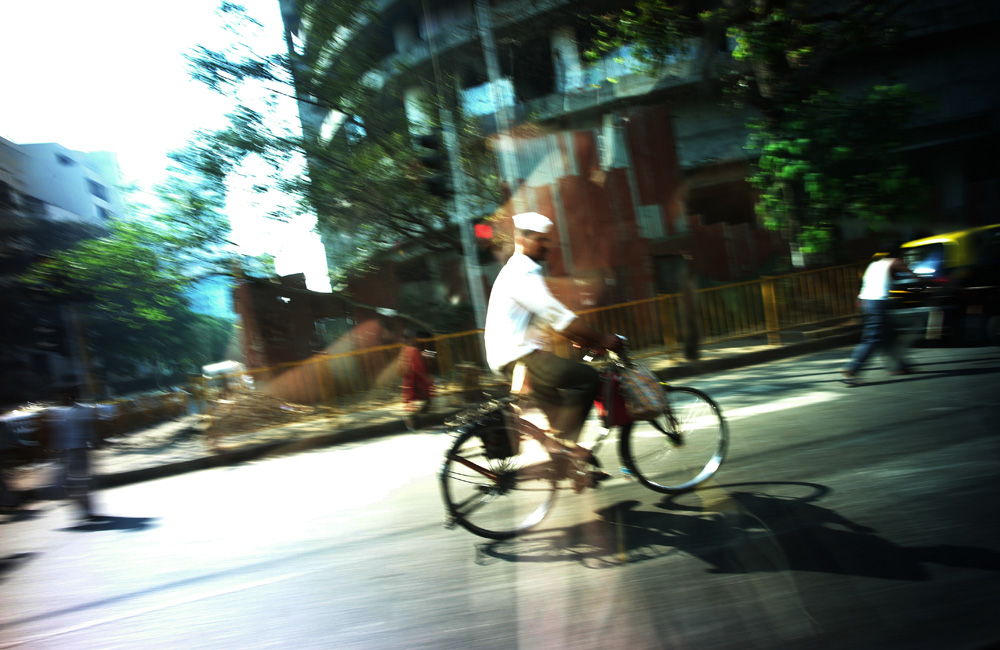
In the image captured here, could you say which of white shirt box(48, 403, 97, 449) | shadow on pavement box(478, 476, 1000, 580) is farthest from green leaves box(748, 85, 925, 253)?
white shirt box(48, 403, 97, 449)

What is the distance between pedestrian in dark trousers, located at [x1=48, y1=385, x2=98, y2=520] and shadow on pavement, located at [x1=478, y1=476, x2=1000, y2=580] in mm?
4933

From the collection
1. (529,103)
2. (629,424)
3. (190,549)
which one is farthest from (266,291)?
(629,424)

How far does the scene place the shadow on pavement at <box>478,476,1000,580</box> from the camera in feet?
10.0

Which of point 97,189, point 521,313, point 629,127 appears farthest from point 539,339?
point 629,127

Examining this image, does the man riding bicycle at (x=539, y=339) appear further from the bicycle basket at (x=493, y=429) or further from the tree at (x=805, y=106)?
the tree at (x=805, y=106)

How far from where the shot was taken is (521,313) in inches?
156

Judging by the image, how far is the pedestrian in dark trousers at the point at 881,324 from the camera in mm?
7262

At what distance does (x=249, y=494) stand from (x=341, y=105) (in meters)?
9.22

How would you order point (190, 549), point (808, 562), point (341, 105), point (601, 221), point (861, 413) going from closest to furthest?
point (808, 562) → point (190, 549) → point (861, 413) → point (341, 105) → point (601, 221)

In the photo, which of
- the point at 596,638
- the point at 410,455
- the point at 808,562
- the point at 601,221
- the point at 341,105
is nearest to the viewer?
the point at 596,638

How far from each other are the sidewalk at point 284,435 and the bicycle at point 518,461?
5.85m

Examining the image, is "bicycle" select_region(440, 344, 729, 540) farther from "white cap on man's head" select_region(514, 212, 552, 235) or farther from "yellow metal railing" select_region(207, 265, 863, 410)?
"yellow metal railing" select_region(207, 265, 863, 410)

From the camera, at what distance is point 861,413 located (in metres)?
5.85

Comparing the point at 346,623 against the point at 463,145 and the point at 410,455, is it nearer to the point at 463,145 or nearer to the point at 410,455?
the point at 410,455
